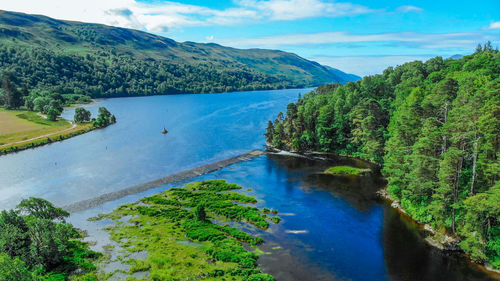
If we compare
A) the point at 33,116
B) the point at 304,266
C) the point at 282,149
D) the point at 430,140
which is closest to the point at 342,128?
the point at 282,149

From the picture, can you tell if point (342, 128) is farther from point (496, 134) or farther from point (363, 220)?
point (496, 134)

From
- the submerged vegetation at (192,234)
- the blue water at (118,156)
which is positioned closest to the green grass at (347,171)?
the submerged vegetation at (192,234)

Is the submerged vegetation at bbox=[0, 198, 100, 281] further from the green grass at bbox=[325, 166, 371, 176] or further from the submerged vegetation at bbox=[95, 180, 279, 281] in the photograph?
the green grass at bbox=[325, 166, 371, 176]

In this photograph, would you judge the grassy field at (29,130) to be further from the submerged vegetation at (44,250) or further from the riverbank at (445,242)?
the riverbank at (445,242)

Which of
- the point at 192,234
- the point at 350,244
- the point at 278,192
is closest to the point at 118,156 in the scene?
the point at 278,192

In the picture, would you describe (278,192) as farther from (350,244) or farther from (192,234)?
(192,234)

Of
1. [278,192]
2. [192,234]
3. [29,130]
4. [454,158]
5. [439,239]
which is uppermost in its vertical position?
[454,158]

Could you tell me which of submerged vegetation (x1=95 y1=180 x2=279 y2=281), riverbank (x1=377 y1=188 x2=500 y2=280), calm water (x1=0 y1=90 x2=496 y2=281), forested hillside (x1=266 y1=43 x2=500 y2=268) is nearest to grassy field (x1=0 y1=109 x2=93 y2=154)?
calm water (x1=0 y1=90 x2=496 y2=281)
